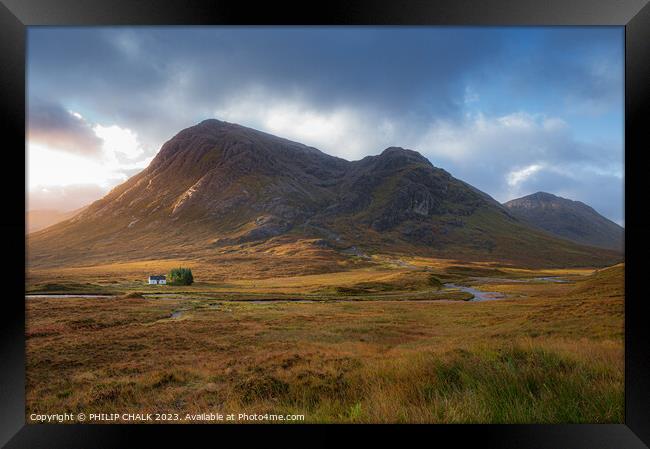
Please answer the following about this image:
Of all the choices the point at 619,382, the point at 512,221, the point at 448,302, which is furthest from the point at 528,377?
the point at 512,221

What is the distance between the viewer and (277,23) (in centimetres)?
268

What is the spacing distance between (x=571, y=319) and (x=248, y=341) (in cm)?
619

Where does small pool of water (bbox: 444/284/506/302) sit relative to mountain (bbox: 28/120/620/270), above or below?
below

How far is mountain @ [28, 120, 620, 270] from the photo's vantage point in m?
9.52

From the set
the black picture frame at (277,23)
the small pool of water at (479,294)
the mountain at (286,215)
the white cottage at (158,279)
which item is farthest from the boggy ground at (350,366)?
the white cottage at (158,279)

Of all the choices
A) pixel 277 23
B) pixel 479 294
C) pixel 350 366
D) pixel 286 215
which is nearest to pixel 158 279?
pixel 350 366

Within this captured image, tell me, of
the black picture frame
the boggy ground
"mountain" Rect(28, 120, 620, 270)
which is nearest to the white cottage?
"mountain" Rect(28, 120, 620, 270)

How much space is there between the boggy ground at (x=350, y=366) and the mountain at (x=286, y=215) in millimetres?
1276

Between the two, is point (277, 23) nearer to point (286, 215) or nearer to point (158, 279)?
point (158, 279)

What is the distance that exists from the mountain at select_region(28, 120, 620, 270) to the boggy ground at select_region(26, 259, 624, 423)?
4.19 ft

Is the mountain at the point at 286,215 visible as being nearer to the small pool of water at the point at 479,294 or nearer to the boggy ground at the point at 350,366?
the boggy ground at the point at 350,366

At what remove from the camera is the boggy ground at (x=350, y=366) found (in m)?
2.57

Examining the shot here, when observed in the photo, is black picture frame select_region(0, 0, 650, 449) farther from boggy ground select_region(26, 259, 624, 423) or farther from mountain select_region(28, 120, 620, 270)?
mountain select_region(28, 120, 620, 270)

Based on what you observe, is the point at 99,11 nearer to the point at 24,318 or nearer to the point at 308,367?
the point at 24,318
